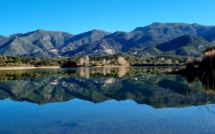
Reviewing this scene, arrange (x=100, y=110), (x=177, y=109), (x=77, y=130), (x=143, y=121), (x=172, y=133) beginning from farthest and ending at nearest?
(x=100, y=110)
(x=177, y=109)
(x=143, y=121)
(x=77, y=130)
(x=172, y=133)

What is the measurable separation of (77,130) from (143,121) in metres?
3.97

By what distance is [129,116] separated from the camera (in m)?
20.2

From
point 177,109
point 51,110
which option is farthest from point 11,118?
point 177,109

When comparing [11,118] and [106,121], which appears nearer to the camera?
[106,121]

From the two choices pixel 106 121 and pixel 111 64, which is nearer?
pixel 106 121

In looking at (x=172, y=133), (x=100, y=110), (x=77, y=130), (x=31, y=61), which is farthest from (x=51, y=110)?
(x=31, y=61)

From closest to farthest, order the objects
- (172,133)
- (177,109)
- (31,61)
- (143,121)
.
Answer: (172,133), (143,121), (177,109), (31,61)

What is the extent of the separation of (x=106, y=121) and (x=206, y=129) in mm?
5756

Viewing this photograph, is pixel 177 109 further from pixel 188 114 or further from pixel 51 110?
pixel 51 110

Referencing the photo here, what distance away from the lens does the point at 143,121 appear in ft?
59.3

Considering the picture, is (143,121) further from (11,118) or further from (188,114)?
(11,118)

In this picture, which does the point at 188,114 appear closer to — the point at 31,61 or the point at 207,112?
the point at 207,112

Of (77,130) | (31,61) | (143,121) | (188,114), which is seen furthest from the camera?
(31,61)

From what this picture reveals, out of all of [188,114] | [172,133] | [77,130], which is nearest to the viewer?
[172,133]
